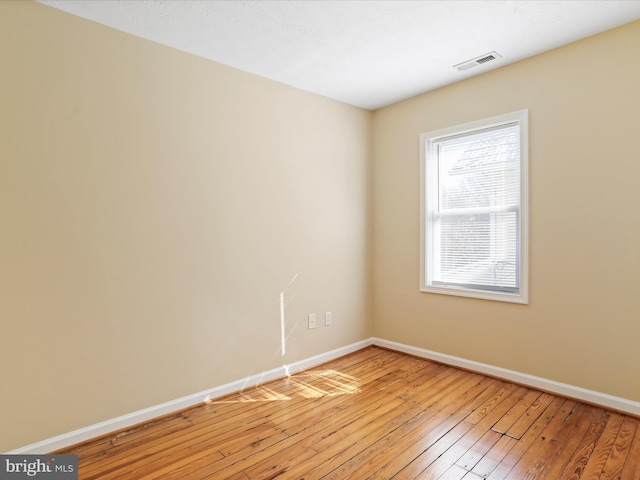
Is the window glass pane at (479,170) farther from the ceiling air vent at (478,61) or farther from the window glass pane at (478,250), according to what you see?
the ceiling air vent at (478,61)

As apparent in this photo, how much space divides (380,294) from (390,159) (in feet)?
4.97

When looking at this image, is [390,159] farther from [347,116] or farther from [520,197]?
[520,197]

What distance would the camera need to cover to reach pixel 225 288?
2.84 metres

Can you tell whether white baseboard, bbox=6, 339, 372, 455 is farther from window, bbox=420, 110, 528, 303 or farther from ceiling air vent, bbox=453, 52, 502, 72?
ceiling air vent, bbox=453, 52, 502, 72

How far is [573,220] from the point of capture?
2645 millimetres

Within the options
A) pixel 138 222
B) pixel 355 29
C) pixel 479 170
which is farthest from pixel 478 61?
pixel 138 222

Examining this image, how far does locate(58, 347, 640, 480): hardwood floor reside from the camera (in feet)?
6.22

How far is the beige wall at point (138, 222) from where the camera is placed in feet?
6.59

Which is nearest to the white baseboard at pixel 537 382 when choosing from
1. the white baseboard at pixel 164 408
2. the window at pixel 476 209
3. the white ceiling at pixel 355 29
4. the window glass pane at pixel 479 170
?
the window at pixel 476 209

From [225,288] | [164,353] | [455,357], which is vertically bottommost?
[455,357]

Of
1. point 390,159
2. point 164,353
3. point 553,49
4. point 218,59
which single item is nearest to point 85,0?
point 218,59

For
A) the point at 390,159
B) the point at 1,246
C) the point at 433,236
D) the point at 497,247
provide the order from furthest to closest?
the point at 390,159
the point at 433,236
the point at 497,247
the point at 1,246

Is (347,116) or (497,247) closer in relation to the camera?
→ (497,247)

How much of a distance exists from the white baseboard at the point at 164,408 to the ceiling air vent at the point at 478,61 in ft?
9.47
